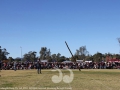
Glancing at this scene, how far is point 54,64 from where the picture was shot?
51344 millimetres

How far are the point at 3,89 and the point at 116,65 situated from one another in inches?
1615

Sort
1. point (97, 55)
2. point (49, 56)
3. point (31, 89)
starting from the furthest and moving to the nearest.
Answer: point (49, 56), point (97, 55), point (31, 89)

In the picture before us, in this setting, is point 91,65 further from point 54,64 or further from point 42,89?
point 42,89

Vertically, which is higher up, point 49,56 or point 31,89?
point 49,56

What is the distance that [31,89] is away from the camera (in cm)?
1280

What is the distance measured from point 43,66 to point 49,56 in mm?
70594

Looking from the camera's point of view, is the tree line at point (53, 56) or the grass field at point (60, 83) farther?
the tree line at point (53, 56)

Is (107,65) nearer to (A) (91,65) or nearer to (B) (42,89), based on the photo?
(A) (91,65)

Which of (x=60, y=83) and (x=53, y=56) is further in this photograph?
(x=53, y=56)

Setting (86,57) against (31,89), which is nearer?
(31,89)

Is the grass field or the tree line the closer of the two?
the grass field

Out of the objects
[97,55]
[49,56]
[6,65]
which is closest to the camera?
[6,65]

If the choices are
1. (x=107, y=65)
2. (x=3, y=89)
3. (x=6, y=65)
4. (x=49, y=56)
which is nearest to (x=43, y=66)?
(x=6, y=65)

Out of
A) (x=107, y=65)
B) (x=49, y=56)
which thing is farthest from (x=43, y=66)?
(x=49, y=56)
